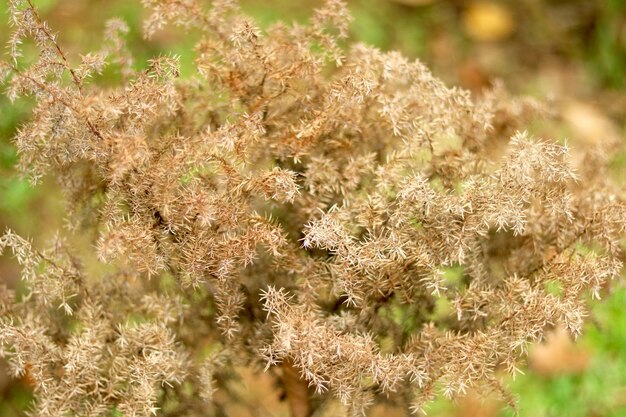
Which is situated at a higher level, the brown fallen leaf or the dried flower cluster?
the dried flower cluster

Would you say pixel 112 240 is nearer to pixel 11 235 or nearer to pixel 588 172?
pixel 11 235

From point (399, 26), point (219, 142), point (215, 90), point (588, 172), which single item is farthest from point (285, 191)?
point (399, 26)

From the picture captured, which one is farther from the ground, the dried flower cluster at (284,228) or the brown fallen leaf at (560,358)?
the dried flower cluster at (284,228)

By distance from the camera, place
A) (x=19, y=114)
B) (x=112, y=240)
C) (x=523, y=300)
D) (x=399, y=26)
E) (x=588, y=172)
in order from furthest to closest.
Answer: (x=399, y=26)
(x=19, y=114)
(x=588, y=172)
(x=523, y=300)
(x=112, y=240)

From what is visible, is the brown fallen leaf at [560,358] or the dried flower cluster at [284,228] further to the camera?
the brown fallen leaf at [560,358]

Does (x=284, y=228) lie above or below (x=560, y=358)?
above

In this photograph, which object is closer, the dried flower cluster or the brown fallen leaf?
the dried flower cluster

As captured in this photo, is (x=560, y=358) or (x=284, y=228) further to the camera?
(x=560, y=358)

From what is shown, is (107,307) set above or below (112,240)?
below
